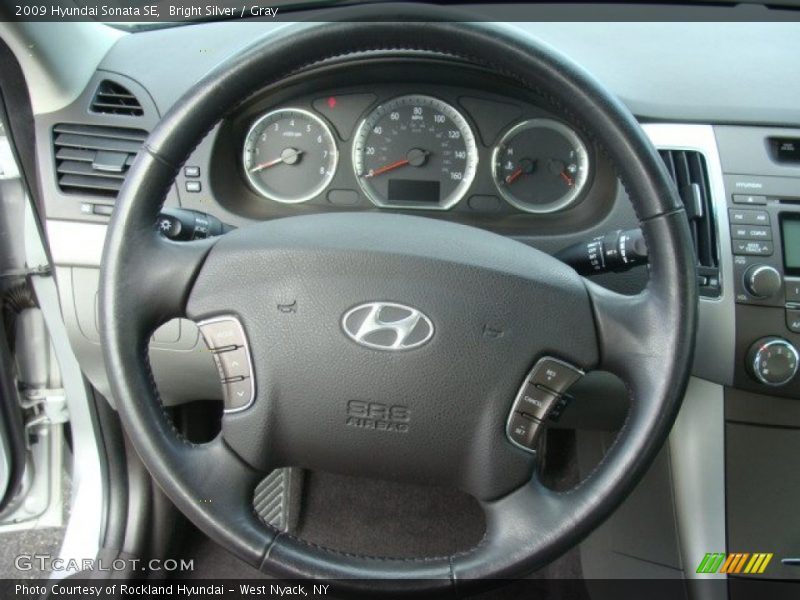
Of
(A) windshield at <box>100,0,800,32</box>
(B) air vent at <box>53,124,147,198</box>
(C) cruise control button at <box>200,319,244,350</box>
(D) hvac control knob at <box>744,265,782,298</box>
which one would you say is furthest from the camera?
(A) windshield at <box>100,0,800,32</box>

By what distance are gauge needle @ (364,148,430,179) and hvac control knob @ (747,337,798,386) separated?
0.61 m

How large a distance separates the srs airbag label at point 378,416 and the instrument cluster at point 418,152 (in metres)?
0.48

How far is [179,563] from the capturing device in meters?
1.75

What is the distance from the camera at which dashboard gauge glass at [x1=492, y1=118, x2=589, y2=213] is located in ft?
4.36

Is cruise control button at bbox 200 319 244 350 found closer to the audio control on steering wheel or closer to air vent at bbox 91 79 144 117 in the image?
the audio control on steering wheel

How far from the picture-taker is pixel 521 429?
96cm

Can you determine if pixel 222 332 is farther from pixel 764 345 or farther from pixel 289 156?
pixel 764 345

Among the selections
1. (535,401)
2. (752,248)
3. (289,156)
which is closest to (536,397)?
(535,401)

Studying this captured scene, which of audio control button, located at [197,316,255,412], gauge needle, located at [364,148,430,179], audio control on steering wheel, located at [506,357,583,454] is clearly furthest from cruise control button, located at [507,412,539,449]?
gauge needle, located at [364,148,430,179]

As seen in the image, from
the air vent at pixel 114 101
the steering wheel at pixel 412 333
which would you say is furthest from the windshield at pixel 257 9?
the steering wheel at pixel 412 333

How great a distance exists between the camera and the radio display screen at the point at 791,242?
1203mm

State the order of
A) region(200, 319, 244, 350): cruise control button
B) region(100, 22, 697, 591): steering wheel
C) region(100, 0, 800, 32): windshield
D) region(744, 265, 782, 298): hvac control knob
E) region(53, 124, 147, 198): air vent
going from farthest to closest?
region(100, 0, 800, 32): windshield
region(53, 124, 147, 198): air vent
region(744, 265, 782, 298): hvac control knob
region(200, 319, 244, 350): cruise control button
region(100, 22, 697, 591): steering wheel

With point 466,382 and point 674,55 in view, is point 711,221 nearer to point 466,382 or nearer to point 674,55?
point 674,55

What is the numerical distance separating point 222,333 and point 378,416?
220 millimetres
